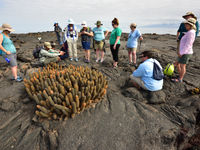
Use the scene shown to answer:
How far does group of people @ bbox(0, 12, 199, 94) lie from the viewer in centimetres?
300

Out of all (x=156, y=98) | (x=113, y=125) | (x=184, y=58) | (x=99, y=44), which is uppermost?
(x=99, y=44)

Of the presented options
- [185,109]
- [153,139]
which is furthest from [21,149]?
[185,109]

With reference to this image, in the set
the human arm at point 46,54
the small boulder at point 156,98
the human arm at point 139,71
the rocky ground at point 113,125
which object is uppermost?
the human arm at point 46,54

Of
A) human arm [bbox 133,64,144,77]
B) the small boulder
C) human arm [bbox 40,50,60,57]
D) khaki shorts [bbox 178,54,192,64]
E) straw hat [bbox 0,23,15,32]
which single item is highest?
straw hat [bbox 0,23,15,32]

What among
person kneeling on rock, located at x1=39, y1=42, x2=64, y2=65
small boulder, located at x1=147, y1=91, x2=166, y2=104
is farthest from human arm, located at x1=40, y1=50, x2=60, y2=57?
small boulder, located at x1=147, y1=91, x2=166, y2=104

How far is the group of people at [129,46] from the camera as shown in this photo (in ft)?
9.84

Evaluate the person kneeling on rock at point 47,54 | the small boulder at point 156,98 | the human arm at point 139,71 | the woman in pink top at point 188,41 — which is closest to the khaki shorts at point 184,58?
the woman in pink top at point 188,41

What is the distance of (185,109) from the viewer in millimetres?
2643

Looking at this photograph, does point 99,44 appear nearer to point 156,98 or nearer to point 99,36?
point 99,36

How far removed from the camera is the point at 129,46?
15.7ft

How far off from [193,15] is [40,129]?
17.9ft

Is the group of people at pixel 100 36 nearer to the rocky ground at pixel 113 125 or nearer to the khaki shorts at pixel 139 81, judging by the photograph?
the khaki shorts at pixel 139 81

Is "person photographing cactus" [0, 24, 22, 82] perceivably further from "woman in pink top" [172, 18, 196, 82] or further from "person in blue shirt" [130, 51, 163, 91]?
"woman in pink top" [172, 18, 196, 82]

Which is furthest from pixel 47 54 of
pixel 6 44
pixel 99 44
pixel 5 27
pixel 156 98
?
pixel 156 98
